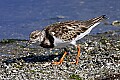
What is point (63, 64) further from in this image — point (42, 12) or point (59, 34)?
point (42, 12)

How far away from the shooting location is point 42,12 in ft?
76.2

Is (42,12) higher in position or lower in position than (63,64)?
lower

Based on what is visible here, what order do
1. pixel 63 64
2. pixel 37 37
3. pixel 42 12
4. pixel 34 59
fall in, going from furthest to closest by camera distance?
pixel 42 12 < pixel 34 59 < pixel 63 64 < pixel 37 37

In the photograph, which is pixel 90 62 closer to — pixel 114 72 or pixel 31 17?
pixel 114 72

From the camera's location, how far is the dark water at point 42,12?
68.4ft

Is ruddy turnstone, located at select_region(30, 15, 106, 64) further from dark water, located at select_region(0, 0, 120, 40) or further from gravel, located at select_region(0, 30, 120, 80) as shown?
dark water, located at select_region(0, 0, 120, 40)

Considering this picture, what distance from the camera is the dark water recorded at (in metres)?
20.9

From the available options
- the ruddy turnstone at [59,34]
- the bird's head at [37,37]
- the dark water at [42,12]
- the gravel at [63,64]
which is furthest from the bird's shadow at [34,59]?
the dark water at [42,12]

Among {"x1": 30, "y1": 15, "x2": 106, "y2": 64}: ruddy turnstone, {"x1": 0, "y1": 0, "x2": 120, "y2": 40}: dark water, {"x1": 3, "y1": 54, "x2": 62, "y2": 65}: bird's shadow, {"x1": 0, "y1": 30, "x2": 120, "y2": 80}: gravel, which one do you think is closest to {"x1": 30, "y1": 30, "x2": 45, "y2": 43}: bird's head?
{"x1": 30, "y1": 15, "x2": 106, "y2": 64}: ruddy turnstone

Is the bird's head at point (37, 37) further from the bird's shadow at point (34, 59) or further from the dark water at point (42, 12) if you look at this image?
the dark water at point (42, 12)

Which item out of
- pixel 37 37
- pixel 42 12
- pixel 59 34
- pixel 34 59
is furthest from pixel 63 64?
pixel 42 12

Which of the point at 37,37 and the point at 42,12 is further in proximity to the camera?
the point at 42,12

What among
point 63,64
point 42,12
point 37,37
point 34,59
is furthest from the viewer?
point 42,12

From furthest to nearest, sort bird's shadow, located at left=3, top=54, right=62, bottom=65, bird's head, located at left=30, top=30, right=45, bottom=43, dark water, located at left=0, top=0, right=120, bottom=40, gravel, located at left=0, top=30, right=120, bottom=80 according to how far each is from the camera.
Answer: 1. dark water, located at left=0, top=0, right=120, bottom=40
2. bird's shadow, located at left=3, top=54, right=62, bottom=65
3. bird's head, located at left=30, top=30, right=45, bottom=43
4. gravel, located at left=0, top=30, right=120, bottom=80
